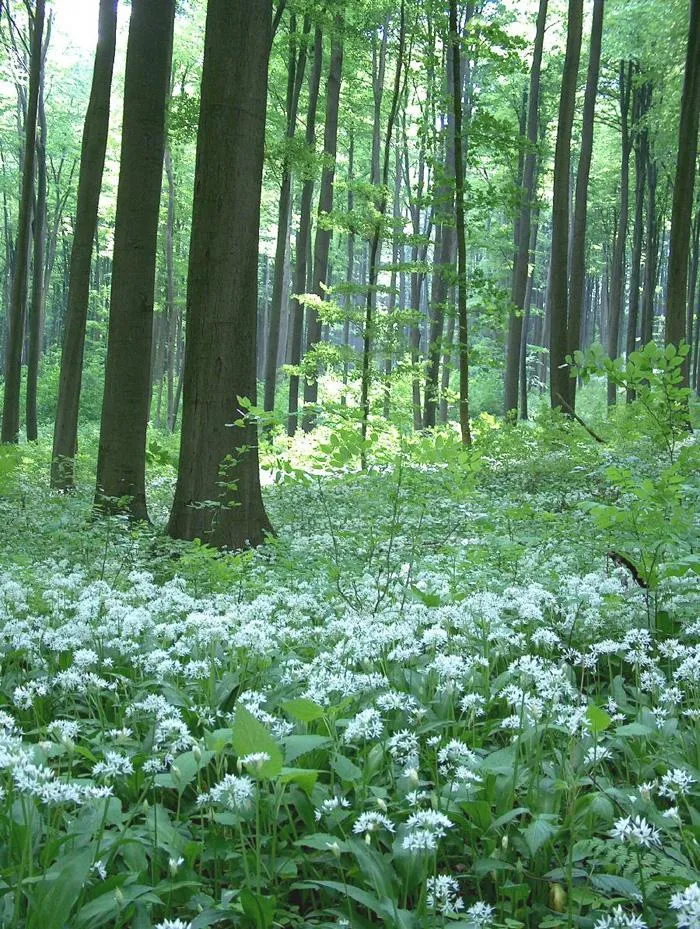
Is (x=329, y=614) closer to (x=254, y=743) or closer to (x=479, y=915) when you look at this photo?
(x=254, y=743)

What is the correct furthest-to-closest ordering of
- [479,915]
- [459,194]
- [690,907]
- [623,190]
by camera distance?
1. [623,190]
2. [459,194]
3. [479,915]
4. [690,907]

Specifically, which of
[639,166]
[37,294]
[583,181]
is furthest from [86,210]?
[639,166]

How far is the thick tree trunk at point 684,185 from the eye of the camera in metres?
9.95

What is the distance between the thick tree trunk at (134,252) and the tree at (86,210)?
6.35ft

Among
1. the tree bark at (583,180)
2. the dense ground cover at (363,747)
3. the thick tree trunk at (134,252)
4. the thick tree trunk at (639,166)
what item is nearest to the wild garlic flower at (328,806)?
the dense ground cover at (363,747)

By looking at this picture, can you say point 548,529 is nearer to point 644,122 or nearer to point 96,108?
point 96,108

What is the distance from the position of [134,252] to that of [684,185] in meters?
7.08

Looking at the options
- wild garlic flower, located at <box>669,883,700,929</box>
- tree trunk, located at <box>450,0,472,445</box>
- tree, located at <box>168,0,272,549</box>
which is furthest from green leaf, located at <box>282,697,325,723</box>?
tree trunk, located at <box>450,0,472,445</box>

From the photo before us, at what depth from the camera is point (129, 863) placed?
1825mm

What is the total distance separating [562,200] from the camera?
12.9 meters

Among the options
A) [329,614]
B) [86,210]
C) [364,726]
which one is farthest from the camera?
[86,210]

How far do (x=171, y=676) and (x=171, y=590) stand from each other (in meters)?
0.89

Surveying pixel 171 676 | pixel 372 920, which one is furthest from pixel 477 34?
pixel 372 920

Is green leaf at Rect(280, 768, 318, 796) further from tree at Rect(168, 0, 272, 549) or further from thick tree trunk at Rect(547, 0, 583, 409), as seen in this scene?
thick tree trunk at Rect(547, 0, 583, 409)
